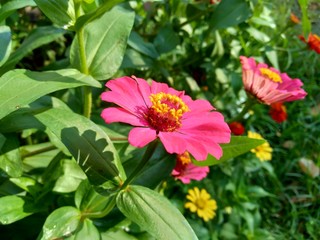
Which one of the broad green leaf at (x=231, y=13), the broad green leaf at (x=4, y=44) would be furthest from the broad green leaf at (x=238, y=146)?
the broad green leaf at (x=231, y=13)

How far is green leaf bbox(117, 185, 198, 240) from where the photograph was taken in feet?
2.14

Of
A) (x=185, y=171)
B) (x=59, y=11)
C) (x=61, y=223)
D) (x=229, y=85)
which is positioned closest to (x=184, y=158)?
(x=185, y=171)

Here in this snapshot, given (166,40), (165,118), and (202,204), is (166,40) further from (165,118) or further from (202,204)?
(165,118)

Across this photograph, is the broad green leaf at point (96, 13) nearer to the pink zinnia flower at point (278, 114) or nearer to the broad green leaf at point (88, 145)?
the broad green leaf at point (88, 145)

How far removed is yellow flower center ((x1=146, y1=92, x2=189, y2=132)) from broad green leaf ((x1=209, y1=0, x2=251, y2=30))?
0.61 meters

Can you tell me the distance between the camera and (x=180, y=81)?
154 cm

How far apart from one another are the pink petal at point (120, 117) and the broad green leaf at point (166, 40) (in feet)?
2.23

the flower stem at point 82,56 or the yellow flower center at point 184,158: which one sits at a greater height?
the flower stem at point 82,56

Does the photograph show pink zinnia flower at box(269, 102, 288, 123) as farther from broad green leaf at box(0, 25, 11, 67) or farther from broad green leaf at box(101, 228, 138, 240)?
broad green leaf at box(0, 25, 11, 67)

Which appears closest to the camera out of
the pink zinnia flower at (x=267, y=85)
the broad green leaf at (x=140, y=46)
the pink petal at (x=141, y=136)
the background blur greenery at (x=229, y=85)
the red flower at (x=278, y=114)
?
the pink petal at (x=141, y=136)

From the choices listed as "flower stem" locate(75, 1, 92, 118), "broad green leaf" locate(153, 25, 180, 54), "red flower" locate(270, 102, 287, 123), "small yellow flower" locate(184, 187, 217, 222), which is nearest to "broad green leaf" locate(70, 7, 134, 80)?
"flower stem" locate(75, 1, 92, 118)

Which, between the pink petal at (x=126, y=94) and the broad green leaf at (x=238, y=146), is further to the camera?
the broad green leaf at (x=238, y=146)

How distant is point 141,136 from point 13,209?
1.19ft

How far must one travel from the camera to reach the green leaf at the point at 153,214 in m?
0.65
